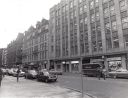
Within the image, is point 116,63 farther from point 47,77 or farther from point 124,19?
point 47,77

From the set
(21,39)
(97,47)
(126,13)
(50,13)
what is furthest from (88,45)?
(21,39)

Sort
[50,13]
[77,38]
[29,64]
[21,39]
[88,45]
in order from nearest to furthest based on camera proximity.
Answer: [88,45] < [77,38] < [50,13] < [29,64] < [21,39]

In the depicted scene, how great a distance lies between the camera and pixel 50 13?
5803cm

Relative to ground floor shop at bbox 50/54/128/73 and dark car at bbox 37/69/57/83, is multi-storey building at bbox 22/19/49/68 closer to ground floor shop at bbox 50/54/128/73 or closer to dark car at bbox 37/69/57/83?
ground floor shop at bbox 50/54/128/73

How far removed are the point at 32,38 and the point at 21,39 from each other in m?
18.1

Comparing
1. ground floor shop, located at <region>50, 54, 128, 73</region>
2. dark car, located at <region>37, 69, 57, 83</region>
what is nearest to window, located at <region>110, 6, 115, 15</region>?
ground floor shop, located at <region>50, 54, 128, 73</region>

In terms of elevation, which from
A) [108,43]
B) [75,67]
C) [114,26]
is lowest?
[75,67]

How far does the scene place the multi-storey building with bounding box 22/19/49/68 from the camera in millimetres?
58094

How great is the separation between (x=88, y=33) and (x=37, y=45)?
29585 millimetres

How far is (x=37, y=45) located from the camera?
64125 millimetres

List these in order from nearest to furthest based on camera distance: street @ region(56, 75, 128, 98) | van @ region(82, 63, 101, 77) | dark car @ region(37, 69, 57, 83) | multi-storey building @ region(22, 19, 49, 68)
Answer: street @ region(56, 75, 128, 98), dark car @ region(37, 69, 57, 83), van @ region(82, 63, 101, 77), multi-storey building @ region(22, 19, 49, 68)

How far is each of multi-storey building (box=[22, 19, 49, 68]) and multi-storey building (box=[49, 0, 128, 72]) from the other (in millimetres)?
4198

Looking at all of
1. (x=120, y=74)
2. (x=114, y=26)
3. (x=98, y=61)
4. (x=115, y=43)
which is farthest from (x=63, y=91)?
(x=114, y=26)

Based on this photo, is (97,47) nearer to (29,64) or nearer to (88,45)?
(88,45)
